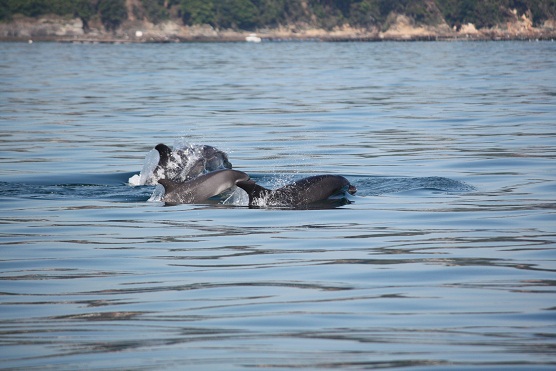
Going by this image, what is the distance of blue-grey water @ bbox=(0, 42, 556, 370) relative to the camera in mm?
6906

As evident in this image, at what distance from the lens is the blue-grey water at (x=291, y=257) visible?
6.91 metres

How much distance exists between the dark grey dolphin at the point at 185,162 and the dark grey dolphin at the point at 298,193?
2.36 meters

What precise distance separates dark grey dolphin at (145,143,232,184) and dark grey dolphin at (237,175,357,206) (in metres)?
2.36

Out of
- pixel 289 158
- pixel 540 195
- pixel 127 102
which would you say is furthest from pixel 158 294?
pixel 127 102

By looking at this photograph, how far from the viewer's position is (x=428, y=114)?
94.6 feet

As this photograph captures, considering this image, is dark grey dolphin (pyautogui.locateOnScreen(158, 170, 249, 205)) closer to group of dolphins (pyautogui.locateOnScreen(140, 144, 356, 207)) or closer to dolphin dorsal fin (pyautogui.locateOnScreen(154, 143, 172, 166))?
group of dolphins (pyautogui.locateOnScreen(140, 144, 356, 207))

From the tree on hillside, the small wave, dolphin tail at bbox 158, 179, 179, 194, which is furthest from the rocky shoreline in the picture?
dolphin tail at bbox 158, 179, 179, 194

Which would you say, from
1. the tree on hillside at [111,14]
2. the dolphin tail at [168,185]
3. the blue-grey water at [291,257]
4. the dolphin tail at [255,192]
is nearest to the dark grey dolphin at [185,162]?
the blue-grey water at [291,257]

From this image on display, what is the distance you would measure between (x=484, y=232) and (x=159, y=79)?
136 feet

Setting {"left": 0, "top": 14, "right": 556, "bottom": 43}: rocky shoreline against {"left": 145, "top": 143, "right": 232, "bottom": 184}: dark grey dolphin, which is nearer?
{"left": 145, "top": 143, "right": 232, "bottom": 184}: dark grey dolphin

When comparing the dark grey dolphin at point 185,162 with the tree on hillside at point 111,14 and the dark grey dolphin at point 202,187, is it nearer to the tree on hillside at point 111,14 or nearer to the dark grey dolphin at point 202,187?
the dark grey dolphin at point 202,187

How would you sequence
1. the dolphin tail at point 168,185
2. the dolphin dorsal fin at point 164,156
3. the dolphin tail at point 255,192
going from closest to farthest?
the dolphin tail at point 255,192
the dolphin tail at point 168,185
the dolphin dorsal fin at point 164,156

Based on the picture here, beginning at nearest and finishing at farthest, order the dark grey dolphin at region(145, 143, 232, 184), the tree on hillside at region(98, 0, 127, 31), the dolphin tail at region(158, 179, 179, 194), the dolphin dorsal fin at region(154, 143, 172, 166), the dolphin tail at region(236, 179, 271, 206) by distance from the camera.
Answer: the dolphin tail at region(236, 179, 271, 206) < the dolphin tail at region(158, 179, 179, 194) < the dolphin dorsal fin at region(154, 143, 172, 166) < the dark grey dolphin at region(145, 143, 232, 184) < the tree on hillside at region(98, 0, 127, 31)

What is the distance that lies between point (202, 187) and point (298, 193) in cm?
141
